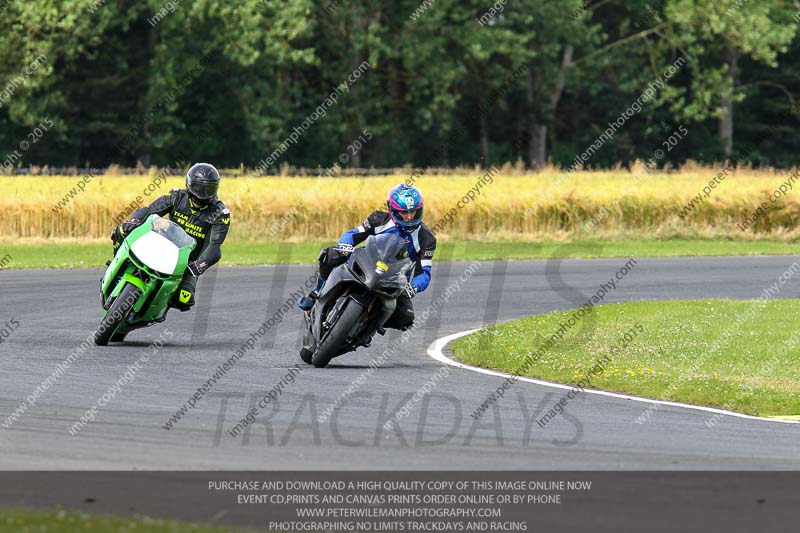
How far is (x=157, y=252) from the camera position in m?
14.7

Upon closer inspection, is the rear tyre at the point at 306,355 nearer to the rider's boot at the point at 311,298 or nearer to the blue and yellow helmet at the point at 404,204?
the rider's boot at the point at 311,298

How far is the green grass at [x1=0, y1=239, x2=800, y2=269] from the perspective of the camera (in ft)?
A: 93.3

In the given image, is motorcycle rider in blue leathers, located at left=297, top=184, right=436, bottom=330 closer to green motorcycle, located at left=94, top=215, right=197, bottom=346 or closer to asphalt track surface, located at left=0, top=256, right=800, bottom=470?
asphalt track surface, located at left=0, top=256, right=800, bottom=470

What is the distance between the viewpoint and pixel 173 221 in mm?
15516

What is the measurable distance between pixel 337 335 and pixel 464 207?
67.9 ft

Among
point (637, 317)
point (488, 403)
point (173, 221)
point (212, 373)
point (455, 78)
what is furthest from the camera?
point (455, 78)

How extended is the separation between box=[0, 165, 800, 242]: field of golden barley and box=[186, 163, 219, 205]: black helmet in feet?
55.3

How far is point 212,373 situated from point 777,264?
17.9m

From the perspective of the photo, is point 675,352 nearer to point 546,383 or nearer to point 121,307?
point 546,383

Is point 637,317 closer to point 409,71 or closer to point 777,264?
point 777,264

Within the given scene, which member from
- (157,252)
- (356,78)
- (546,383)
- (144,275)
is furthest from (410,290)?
(356,78)

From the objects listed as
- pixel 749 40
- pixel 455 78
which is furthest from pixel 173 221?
pixel 749 40
